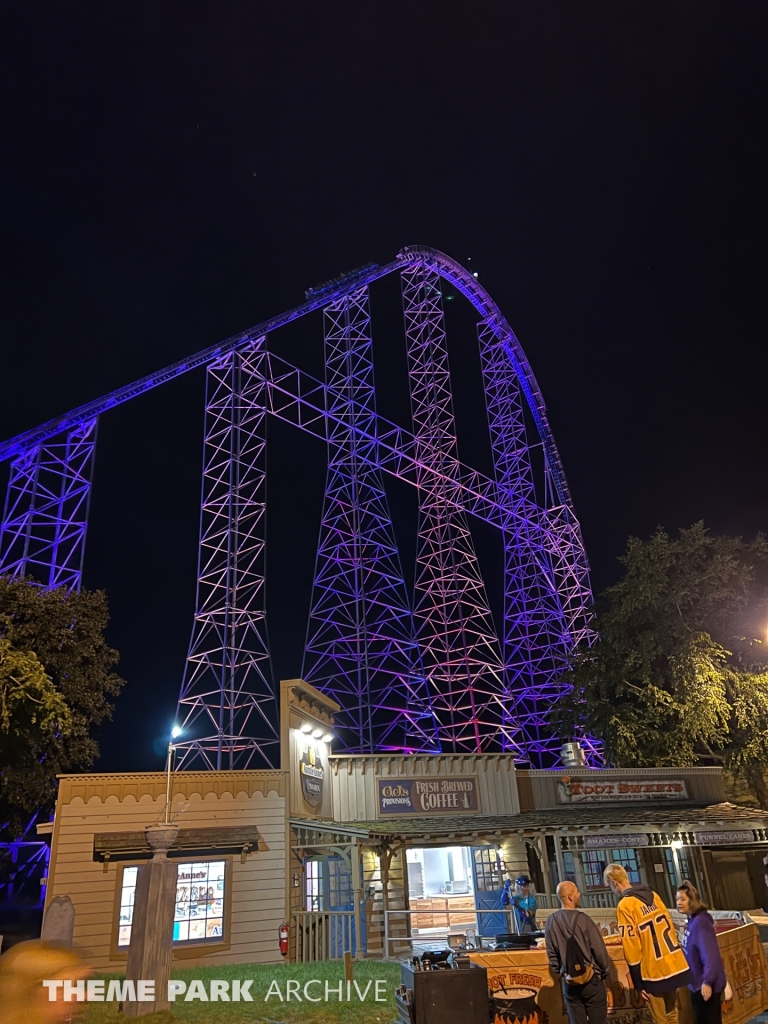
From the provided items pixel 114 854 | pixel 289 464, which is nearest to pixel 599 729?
pixel 114 854

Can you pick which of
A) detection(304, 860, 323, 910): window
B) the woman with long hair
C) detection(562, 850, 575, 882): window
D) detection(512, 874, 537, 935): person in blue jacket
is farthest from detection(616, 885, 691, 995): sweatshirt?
detection(562, 850, 575, 882): window

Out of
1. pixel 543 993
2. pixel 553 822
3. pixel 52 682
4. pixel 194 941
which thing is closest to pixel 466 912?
pixel 553 822

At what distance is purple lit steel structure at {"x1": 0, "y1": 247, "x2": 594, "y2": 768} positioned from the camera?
2091 cm

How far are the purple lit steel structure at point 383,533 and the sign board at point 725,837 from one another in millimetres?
8502

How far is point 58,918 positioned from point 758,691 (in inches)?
597

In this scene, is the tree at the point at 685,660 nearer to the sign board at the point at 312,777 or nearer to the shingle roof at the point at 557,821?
the shingle roof at the point at 557,821

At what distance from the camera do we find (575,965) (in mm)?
4312

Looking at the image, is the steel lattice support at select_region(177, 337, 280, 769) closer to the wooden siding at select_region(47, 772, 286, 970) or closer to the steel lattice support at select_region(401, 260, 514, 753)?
the steel lattice support at select_region(401, 260, 514, 753)

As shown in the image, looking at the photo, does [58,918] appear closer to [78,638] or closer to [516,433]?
[78,638]

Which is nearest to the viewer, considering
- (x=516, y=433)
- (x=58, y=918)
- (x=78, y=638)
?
(x=58, y=918)

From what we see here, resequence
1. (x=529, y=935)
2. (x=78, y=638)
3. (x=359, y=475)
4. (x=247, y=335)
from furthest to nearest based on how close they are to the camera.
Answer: (x=359, y=475), (x=247, y=335), (x=78, y=638), (x=529, y=935)

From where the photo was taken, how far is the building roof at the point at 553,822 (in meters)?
10.5

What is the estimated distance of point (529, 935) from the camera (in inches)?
226

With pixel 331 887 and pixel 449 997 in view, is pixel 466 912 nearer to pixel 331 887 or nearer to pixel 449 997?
pixel 331 887
